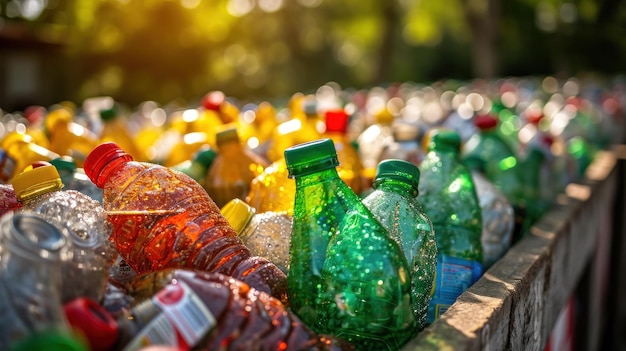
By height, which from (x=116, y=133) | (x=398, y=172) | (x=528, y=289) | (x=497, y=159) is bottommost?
(x=528, y=289)

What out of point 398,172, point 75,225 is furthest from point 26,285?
point 398,172

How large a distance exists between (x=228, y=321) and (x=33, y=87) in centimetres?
2041

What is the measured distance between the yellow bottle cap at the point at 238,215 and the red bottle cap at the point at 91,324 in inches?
27.3

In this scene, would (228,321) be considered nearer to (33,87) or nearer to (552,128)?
(552,128)

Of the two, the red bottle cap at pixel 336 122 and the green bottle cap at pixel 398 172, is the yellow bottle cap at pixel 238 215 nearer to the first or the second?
the green bottle cap at pixel 398 172

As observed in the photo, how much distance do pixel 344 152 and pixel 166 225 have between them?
124 centimetres

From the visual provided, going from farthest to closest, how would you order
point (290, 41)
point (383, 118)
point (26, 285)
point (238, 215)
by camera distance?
1. point (290, 41)
2. point (383, 118)
3. point (238, 215)
4. point (26, 285)

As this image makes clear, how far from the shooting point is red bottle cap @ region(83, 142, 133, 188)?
1899 mm

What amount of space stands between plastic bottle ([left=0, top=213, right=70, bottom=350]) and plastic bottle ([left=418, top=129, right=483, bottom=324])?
1.15 metres

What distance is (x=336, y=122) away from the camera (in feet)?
10.4

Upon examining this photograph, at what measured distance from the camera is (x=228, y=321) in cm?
140

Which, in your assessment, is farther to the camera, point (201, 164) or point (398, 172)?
point (201, 164)

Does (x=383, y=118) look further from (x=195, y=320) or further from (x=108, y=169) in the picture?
(x=195, y=320)

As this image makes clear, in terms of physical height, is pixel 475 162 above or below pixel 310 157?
below
